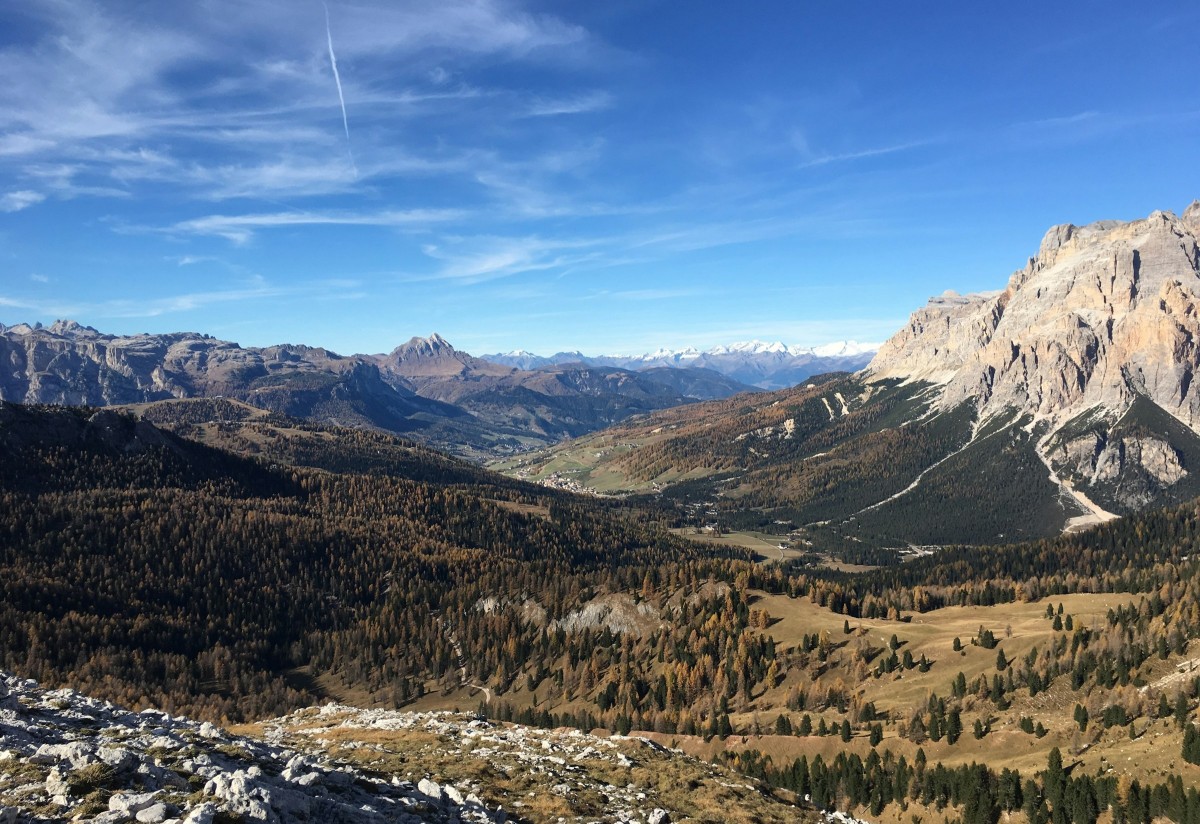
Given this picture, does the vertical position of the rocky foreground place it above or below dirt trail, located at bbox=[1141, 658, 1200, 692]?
above

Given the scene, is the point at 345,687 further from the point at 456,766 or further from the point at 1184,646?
the point at 1184,646

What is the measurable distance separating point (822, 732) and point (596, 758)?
79.3 meters

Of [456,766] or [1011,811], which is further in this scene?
[1011,811]

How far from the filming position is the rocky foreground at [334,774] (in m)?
28.8

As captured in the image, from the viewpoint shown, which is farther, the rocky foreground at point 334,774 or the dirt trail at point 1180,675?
the dirt trail at point 1180,675

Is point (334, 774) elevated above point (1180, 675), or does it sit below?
above

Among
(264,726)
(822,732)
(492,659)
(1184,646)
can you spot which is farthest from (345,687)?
(1184,646)

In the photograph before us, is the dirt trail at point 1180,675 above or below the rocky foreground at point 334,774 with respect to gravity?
below

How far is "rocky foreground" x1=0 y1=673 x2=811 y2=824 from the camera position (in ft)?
94.6

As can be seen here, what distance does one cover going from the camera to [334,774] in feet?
135

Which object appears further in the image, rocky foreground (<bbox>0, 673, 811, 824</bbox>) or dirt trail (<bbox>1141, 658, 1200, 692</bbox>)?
dirt trail (<bbox>1141, 658, 1200, 692</bbox>)

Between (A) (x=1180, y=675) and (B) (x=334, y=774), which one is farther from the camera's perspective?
(A) (x=1180, y=675)

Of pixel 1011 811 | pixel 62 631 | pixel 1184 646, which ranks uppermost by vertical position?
A: pixel 1184 646

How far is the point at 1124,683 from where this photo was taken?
389 feet
